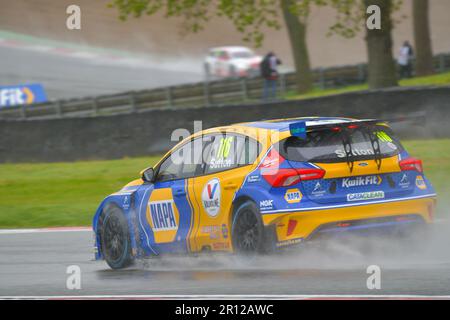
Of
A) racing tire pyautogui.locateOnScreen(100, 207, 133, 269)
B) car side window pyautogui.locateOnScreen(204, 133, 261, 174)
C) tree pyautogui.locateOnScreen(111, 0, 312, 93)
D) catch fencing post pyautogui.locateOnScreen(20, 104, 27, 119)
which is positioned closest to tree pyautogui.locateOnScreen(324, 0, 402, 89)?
tree pyautogui.locateOnScreen(111, 0, 312, 93)

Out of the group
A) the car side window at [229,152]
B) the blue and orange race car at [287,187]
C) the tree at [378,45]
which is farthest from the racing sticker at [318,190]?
the tree at [378,45]

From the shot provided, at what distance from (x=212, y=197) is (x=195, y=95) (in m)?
25.4

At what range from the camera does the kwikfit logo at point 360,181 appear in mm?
8547

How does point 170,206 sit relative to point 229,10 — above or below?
below

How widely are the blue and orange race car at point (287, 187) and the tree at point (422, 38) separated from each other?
25144mm

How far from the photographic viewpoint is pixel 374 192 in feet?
28.2

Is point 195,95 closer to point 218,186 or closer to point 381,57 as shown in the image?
point 381,57

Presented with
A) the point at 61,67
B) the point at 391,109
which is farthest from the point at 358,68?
the point at 61,67

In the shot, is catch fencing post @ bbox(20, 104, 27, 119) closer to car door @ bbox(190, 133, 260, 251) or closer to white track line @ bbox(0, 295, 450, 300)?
car door @ bbox(190, 133, 260, 251)

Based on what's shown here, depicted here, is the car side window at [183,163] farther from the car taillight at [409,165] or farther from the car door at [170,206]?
the car taillight at [409,165]

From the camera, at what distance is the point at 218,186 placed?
29.4ft

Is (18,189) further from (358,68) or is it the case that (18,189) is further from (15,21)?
(15,21)

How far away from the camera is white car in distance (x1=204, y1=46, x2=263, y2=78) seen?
1764 inches

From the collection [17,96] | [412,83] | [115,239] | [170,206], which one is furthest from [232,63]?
[170,206]
